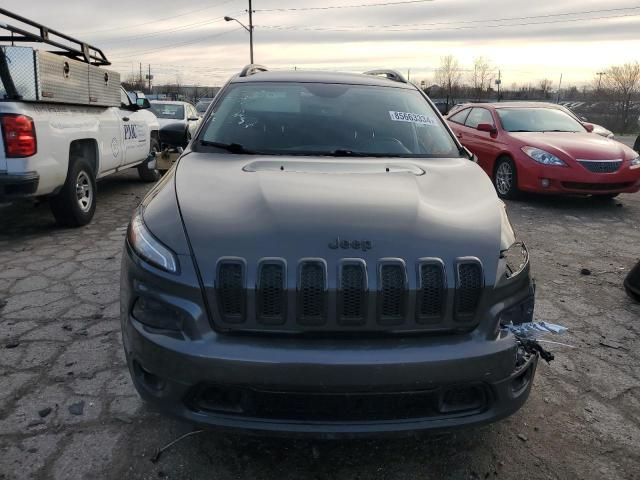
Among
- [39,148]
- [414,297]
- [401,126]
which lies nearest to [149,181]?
[39,148]

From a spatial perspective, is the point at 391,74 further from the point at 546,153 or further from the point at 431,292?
the point at 546,153

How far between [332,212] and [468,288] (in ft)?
2.00

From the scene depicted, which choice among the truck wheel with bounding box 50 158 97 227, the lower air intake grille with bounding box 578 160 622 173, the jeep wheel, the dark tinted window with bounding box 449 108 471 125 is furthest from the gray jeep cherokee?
the dark tinted window with bounding box 449 108 471 125

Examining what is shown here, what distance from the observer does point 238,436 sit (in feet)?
7.96

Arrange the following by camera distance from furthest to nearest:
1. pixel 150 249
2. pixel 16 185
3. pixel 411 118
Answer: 1. pixel 16 185
2. pixel 411 118
3. pixel 150 249

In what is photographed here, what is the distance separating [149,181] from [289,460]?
27.7 ft

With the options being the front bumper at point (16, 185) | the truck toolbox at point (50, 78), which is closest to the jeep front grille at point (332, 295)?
the front bumper at point (16, 185)

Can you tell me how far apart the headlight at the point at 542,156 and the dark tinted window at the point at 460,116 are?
2403mm

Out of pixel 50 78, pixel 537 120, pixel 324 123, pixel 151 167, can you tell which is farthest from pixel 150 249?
pixel 537 120

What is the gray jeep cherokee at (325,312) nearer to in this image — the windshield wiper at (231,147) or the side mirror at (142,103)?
the windshield wiper at (231,147)

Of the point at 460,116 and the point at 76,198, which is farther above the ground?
the point at 460,116

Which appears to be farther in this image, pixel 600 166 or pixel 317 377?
pixel 600 166

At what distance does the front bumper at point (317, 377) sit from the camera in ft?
6.20

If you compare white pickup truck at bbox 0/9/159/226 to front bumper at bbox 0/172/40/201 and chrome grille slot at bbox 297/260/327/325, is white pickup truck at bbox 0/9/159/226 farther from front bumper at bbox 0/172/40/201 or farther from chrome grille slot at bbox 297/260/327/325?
chrome grille slot at bbox 297/260/327/325
